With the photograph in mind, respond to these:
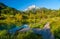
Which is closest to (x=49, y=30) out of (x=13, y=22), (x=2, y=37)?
(x=2, y=37)

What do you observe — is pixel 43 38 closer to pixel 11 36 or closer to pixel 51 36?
pixel 51 36

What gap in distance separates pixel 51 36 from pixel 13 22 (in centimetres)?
222

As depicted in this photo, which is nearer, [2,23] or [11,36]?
[11,36]

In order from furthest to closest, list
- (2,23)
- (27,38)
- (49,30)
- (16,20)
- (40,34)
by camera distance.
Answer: (16,20) < (2,23) < (49,30) < (40,34) < (27,38)

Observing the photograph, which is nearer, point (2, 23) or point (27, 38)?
point (27, 38)

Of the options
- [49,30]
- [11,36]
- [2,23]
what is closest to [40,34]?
[49,30]

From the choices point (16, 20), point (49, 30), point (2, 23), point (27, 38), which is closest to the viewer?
point (27, 38)

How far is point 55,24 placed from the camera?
3.73m

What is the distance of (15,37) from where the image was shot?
2926 millimetres

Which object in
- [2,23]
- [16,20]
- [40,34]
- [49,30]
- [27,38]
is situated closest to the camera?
[27,38]

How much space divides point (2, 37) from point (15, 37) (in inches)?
10.1

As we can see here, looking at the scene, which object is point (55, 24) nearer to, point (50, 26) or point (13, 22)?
point (50, 26)

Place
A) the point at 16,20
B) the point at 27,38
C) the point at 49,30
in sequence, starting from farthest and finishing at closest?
1. the point at 16,20
2. the point at 49,30
3. the point at 27,38

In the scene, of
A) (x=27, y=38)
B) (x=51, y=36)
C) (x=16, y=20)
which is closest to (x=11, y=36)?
(x=27, y=38)
